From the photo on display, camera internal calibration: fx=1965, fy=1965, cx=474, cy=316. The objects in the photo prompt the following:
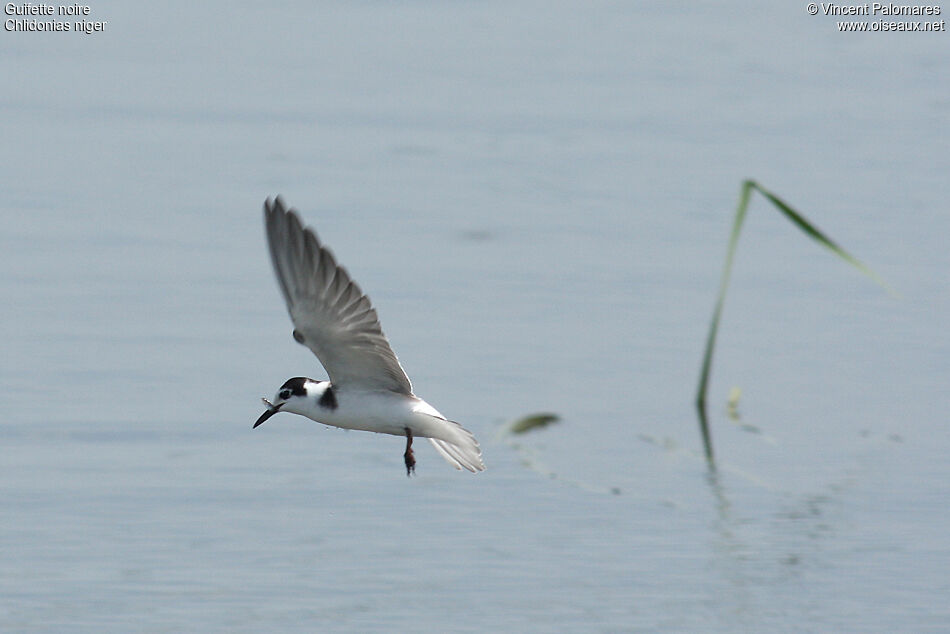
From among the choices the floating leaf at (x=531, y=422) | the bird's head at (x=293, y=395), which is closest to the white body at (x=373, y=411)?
the bird's head at (x=293, y=395)

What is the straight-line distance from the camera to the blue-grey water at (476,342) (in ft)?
36.7

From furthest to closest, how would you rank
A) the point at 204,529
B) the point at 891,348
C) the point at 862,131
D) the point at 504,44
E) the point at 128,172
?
the point at 504,44 < the point at 862,131 < the point at 128,172 < the point at 891,348 < the point at 204,529

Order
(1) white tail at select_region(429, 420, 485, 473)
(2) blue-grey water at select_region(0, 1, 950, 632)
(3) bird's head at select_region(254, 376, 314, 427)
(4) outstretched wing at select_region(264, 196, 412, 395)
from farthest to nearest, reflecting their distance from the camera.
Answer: (2) blue-grey water at select_region(0, 1, 950, 632)
(1) white tail at select_region(429, 420, 485, 473)
(3) bird's head at select_region(254, 376, 314, 427)
(4) outstretched wing at select_region(264, 196, 412, 395)

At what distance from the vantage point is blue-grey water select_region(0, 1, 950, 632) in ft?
36.7

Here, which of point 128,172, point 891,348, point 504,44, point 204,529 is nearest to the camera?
point 204,529

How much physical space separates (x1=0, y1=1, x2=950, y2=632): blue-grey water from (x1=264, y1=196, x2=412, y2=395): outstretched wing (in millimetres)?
2483

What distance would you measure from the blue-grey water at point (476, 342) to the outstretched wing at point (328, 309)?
2.48m

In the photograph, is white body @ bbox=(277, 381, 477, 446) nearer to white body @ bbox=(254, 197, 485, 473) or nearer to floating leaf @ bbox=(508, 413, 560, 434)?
white body @ bbox=(254, 197, 485, 473)

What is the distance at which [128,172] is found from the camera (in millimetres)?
19016

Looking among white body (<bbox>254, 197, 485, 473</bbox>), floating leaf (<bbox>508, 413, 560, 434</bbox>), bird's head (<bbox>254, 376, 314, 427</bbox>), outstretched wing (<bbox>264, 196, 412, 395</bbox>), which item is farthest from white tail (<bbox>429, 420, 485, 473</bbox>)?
floating leaf (<bbox>508, 413, 560, 434</bbox>)

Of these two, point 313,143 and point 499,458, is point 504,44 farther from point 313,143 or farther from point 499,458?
point 499,458

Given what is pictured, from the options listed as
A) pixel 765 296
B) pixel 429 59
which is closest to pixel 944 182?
pixel 765 296

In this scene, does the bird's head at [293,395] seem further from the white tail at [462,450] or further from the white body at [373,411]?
the white tail at [462,450]

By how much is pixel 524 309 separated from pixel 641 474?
340cm
